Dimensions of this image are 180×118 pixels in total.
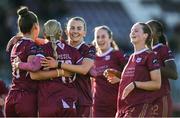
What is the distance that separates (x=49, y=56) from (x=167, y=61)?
159cm

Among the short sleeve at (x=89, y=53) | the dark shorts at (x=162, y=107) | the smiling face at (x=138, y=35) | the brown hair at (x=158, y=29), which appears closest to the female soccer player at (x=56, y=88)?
the short sleeve at (x=89, y=53)

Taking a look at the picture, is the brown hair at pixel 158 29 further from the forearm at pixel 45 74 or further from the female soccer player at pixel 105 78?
the forearm at pixel 45 74

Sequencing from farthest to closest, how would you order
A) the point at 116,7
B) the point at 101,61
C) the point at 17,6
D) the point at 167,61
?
the point at 116,7 → the point at 17,6 → the point at 101,61 → the point at 167,61

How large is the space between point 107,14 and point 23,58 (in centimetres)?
1862

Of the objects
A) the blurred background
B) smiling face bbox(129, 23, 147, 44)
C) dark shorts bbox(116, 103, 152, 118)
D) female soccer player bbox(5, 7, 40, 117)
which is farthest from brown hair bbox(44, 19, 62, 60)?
the blurred background

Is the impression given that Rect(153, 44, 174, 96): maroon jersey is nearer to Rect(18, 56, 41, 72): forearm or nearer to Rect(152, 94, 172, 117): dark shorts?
Rect(152, 94, 172, 117): dark shorts

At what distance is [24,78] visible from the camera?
9875mm

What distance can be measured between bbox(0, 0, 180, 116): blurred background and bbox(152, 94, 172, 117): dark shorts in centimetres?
1108

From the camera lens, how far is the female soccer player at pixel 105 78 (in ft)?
38.8

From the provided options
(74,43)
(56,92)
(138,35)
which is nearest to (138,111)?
(138,35)

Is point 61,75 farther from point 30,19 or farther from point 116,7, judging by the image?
point 116,7

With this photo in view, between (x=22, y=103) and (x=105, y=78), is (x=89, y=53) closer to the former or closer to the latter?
(x=22, y=103)

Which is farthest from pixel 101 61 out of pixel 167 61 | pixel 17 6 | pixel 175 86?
pixel 17 6

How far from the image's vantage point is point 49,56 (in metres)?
9.75
